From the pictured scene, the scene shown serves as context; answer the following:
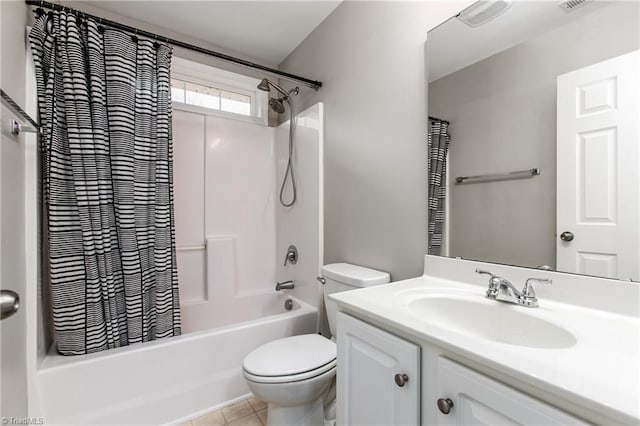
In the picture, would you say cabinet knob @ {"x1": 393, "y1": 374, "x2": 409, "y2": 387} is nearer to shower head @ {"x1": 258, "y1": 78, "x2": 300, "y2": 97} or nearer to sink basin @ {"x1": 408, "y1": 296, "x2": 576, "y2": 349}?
sink basin @ {"x1": 408, "y1": 296, "x2": 576, "y2": 349}

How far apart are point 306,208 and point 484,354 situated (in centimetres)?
160

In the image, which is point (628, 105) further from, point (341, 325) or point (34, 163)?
point (34, 163)

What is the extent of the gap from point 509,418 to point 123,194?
1.77 m

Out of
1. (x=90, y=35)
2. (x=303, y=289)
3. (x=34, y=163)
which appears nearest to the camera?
(x=34, y=163)

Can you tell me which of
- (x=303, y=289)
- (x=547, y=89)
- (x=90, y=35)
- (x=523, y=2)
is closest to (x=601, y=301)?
(x=547, y=89)

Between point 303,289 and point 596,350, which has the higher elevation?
point 596,350

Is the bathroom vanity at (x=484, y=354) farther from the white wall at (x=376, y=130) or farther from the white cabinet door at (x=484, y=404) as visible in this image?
the white wall at (x=376, y=130)

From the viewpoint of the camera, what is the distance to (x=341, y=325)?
967mm

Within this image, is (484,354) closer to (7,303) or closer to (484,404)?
(484,404)

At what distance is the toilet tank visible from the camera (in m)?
1.38

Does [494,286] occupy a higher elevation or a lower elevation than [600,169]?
lower

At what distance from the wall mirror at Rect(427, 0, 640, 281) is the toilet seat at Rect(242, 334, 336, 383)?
719 millimetres

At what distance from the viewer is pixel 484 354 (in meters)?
0.58

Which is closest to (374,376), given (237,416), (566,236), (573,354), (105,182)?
(573,354)
